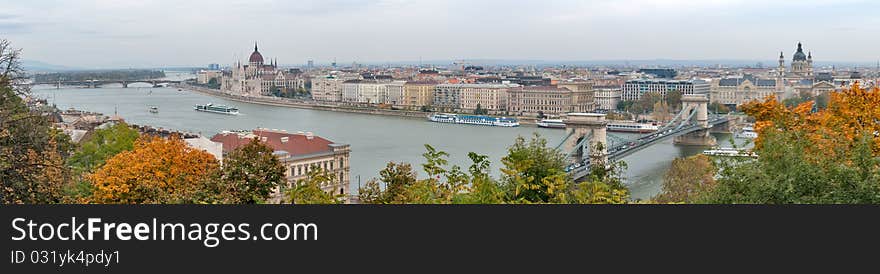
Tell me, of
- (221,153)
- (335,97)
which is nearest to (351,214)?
(221,153)

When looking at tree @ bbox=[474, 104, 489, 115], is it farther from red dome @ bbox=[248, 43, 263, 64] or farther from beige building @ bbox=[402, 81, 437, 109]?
red dome @ bbox=[248, 43, 263, 64]

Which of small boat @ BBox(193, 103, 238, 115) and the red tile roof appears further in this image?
small boat @ BBox(193, 103, 238, 115)

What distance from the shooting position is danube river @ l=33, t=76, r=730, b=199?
8664mm

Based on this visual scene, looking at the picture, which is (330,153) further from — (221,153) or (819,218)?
(819,218)

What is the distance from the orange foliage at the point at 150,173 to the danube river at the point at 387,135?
371cm

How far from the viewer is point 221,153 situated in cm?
604

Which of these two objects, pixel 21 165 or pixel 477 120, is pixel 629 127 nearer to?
pixel 477 120

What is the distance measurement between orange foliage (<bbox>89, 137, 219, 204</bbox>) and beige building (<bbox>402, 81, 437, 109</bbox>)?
751 inches

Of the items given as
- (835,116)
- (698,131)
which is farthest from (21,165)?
(698,131)

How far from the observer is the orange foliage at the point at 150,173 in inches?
116

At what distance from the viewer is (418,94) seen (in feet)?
75.1

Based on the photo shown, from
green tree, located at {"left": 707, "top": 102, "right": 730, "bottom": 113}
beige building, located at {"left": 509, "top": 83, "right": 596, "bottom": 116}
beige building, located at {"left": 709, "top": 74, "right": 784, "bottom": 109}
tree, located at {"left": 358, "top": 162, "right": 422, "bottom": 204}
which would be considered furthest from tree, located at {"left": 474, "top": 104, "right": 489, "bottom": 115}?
tree, located at {"left": 358, "top": 162, "right": 422, "bottom": 204}

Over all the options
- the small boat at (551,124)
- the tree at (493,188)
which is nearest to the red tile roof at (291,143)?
the tree at (493,188)

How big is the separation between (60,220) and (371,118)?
17.2 m
